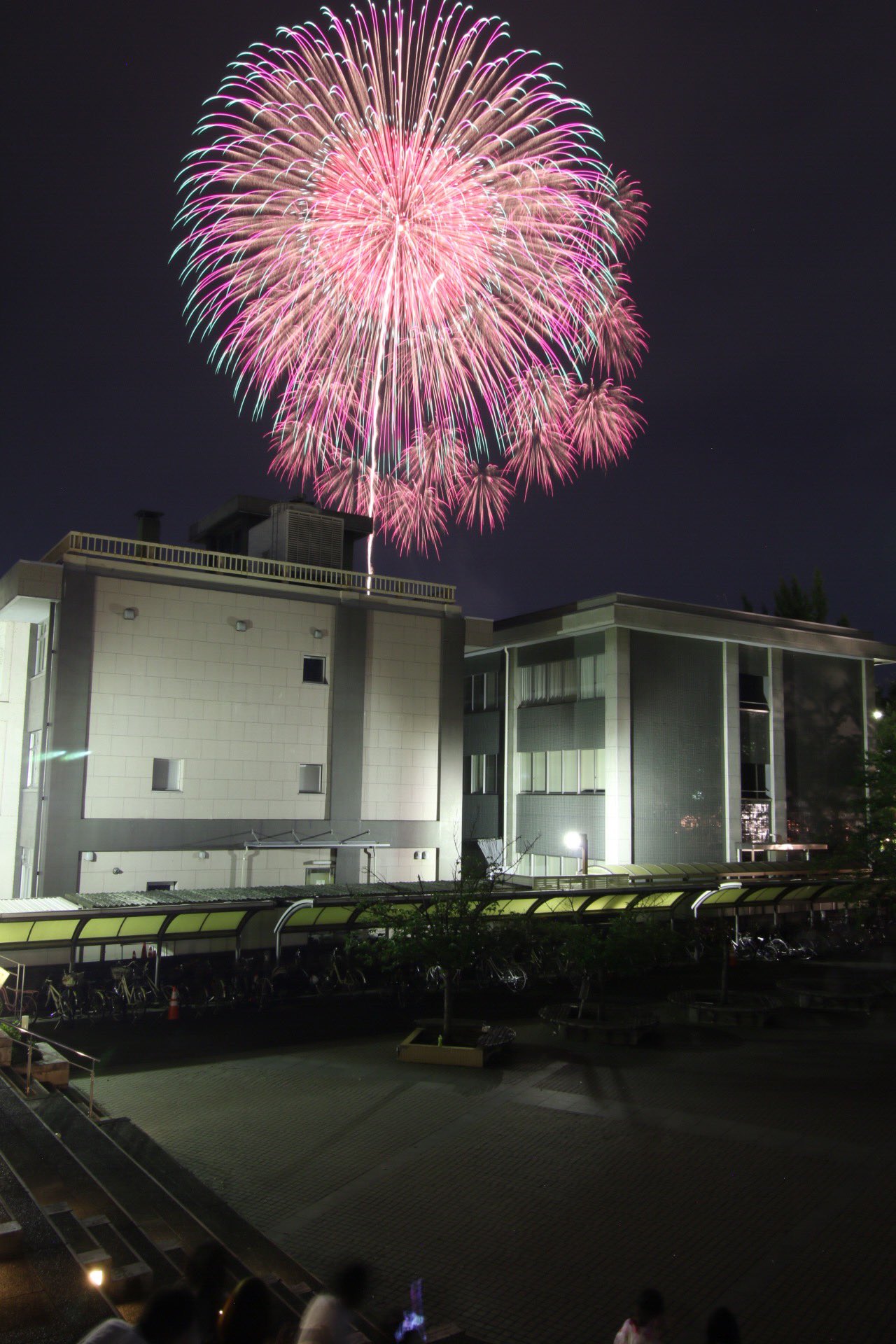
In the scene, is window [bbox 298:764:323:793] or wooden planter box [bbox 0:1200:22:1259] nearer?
wooden planter box [bbox 0:1200:22:1259]

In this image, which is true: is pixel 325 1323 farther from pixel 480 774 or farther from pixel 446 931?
pixel 480 774

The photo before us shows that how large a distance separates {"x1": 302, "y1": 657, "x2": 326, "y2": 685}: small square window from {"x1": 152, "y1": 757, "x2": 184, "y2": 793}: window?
17.8ft

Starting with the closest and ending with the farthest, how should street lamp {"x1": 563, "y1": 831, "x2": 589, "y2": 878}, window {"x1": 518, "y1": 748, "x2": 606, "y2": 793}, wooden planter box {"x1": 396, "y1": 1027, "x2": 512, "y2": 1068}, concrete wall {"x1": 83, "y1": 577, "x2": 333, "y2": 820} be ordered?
wooden planter box {"x1": 396, "y1": 1027, "x2": 512, "y2": 1068} → concrete wall {"x1": 83, "y1": 577, "x2": 333, "y2": 820} → street lamp {"x1": 563, "y1": 831, "x2": 589, "y2": 878} → window {"x1": 518, "y1": 748, "x2": 606, "y2": 793}

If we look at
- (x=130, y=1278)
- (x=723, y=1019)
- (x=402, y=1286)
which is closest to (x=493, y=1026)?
(x=723, y=1019)

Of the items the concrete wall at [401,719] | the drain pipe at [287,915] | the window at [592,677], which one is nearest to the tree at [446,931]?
the drain pipe at [287,915]

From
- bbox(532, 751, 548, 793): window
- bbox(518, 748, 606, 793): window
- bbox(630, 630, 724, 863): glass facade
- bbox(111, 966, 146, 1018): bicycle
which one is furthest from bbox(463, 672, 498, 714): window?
bbox(111, 966, 146, 1018): bicycle

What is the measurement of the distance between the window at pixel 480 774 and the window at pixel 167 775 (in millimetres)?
20264

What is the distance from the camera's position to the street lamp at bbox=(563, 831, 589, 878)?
1543 inches

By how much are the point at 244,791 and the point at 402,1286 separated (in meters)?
22.0

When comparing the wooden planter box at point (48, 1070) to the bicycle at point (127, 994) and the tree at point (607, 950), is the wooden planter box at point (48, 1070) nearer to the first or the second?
the bicycle at point (127, 994)

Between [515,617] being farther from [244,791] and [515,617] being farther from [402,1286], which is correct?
[402,1286]

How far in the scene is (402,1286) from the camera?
10.2 meters

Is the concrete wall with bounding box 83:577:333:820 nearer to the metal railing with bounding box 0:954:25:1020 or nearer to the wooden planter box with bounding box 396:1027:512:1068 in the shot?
the metal railing with bounding box 0:954:25:1020

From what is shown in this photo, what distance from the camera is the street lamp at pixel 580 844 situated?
3919cm
